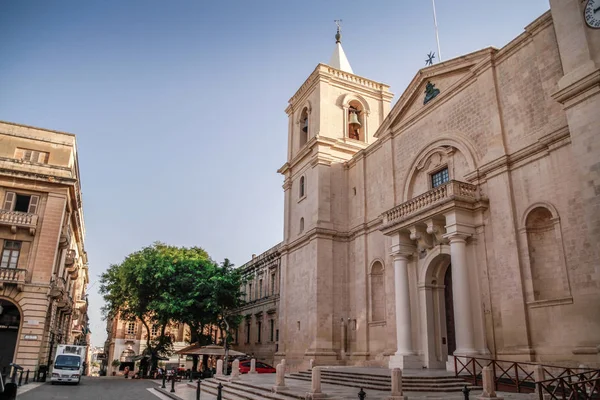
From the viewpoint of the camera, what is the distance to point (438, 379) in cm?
1525

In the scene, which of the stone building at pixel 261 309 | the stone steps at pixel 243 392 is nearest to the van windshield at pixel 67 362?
the stone steps at pixel 243 392

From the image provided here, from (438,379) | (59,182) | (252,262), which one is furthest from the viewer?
(252,262)

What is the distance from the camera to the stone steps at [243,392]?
15.5 meters

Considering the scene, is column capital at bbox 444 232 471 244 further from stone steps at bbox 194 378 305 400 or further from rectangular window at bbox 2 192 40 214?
rectangular window at bbox 2 192 40 214

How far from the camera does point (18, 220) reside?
90.9 ft

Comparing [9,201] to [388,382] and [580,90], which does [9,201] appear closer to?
[388,382]

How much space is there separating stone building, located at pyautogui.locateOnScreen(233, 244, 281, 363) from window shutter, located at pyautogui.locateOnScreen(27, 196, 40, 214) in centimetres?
1837

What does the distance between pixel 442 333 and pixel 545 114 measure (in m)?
9.94

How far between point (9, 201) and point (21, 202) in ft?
2.13

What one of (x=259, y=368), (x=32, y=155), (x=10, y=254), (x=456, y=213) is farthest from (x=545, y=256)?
(x=32, y=155)

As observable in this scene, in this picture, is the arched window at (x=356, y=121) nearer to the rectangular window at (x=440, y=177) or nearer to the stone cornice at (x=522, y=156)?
the rectangular window at (x=440, y=177)

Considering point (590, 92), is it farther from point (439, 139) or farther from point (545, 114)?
point (439, 139)

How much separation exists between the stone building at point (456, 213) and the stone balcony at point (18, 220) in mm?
15587

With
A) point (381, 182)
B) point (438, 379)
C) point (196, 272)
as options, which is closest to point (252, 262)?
point (196, 272)
